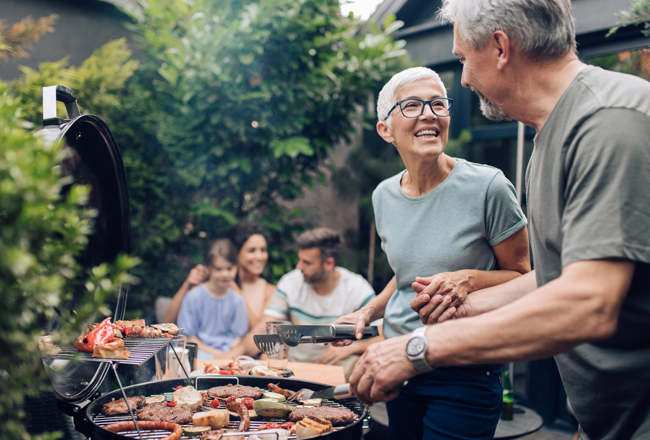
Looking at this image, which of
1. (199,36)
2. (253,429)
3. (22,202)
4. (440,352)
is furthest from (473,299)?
(199,36)

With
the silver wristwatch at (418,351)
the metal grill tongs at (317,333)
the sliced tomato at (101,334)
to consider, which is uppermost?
the silver wristwatch at (418,351)

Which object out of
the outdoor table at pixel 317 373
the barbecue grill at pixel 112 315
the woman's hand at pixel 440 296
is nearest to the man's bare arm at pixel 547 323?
the woman's hand at pixel 440 296

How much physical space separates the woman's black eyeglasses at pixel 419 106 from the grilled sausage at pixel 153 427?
137cm

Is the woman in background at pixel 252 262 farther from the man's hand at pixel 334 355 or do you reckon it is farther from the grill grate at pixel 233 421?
the grill grate at pixel 233 421

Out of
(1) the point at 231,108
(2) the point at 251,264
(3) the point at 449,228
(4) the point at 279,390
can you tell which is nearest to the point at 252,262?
(2) the point at 251,264

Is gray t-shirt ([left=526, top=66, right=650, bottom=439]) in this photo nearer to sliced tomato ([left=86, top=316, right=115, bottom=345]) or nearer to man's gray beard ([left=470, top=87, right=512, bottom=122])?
man's gray beard ([left=470, top=87, right=512, bottom=122])

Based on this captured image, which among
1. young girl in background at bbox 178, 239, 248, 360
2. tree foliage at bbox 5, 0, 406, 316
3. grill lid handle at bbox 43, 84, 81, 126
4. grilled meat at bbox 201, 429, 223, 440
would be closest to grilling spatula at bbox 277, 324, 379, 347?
grilled meat at bbox 201, 429, 223, 440

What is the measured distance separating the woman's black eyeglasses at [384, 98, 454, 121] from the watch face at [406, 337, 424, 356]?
37.8 inches

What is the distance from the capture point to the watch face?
1068 mm

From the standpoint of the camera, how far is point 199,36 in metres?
4.02

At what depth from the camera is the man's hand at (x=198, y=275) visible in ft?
13.0

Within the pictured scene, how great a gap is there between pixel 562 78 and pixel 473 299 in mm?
746

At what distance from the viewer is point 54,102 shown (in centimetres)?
149

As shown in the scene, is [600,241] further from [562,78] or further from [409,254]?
[409,254]
